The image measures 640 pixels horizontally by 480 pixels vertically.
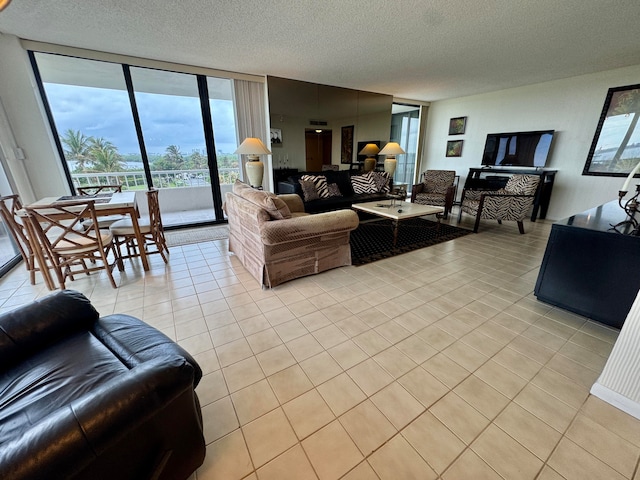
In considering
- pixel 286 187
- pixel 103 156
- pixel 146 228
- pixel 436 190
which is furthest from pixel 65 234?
pixel 436 190

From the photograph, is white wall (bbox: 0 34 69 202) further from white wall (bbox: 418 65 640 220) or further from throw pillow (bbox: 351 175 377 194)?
white wall (bbox: 418 65 640 220)

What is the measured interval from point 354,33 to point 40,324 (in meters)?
3.58

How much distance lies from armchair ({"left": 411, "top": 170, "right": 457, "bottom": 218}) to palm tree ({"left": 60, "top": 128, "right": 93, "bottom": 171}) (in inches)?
229

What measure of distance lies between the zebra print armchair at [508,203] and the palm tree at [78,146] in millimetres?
6535

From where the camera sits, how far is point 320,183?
14.9 feet

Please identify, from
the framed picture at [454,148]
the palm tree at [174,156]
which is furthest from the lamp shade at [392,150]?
the palm tree at [174,156]

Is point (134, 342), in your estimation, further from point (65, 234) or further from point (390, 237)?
point (390, 237)

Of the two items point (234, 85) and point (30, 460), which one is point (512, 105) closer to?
point (234, 85)

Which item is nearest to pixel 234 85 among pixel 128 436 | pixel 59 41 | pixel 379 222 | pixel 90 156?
pixel 59 41

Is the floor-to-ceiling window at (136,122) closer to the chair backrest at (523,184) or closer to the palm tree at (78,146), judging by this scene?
→ the palm tree at (78,146)

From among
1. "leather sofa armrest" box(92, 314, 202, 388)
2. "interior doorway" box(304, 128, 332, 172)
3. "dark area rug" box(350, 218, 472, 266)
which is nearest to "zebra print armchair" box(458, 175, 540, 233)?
"dark area rug" box(350, 218, 472, 266)

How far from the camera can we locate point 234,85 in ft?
14.1

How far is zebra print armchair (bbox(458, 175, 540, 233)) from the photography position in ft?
13.2

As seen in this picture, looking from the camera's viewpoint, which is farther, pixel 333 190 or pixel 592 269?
pixel 333 190
